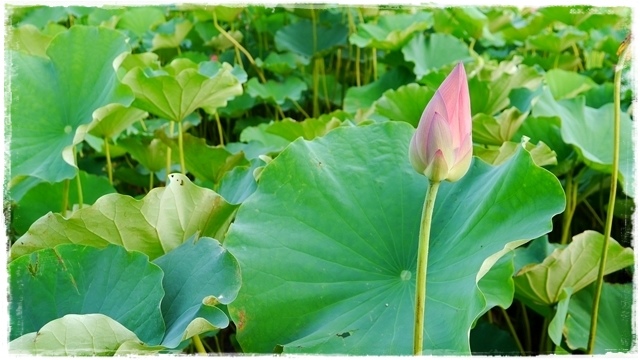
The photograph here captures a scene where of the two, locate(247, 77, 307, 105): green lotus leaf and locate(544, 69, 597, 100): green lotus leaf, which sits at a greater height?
locate(544, 69, 597, 100): green lotus leaf

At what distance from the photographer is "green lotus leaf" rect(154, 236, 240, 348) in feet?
2.23

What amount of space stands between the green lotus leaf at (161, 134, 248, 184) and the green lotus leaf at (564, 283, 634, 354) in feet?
2.20

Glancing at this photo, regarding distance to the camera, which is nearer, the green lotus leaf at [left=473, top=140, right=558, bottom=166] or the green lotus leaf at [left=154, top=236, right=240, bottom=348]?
the green lotus leaf at [left=154, top=236, right=240, bottom=348]

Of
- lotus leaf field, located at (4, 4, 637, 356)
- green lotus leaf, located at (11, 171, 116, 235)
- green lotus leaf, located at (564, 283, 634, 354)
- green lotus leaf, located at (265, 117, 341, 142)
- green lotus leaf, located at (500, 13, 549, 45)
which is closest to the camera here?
lotus leaf field, located at (4, 4, 637, 356)

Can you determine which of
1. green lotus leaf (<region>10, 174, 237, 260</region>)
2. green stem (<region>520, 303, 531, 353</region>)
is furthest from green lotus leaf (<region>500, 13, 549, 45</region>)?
green lotus leaf (<region>10, 174, 237, 260</region>)

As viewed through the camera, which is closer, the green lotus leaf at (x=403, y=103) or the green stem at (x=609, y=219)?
the green stem at (x=609, y=219)

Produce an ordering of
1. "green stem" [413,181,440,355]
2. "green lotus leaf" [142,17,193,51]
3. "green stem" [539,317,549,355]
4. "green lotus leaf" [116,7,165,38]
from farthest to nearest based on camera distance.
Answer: "green lotus leaf" [116,7,165,38], "green lotus leaf" [142,17,193,51], "green stem" [539,317,549,355], "green stem" [413,181,440,355]

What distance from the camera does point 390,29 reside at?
2240 millimetres

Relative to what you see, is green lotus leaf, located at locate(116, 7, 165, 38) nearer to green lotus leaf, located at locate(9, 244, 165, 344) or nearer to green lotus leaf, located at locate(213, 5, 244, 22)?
green lotus leaf, located at locate(213, 5, 244, 22)

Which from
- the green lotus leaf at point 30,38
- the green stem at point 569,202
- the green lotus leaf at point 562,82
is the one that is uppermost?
the green lotus leaf at point 30,38

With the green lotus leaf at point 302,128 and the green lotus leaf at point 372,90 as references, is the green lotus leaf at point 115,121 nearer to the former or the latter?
the green lotus leaf at point 302,128

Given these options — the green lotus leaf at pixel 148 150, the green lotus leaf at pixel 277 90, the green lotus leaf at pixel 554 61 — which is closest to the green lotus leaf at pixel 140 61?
the green lotus leaf at pixel 148 150

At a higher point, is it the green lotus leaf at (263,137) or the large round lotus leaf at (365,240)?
the large round lotus leaf at (365,240)

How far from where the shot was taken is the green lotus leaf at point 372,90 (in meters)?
1.95
